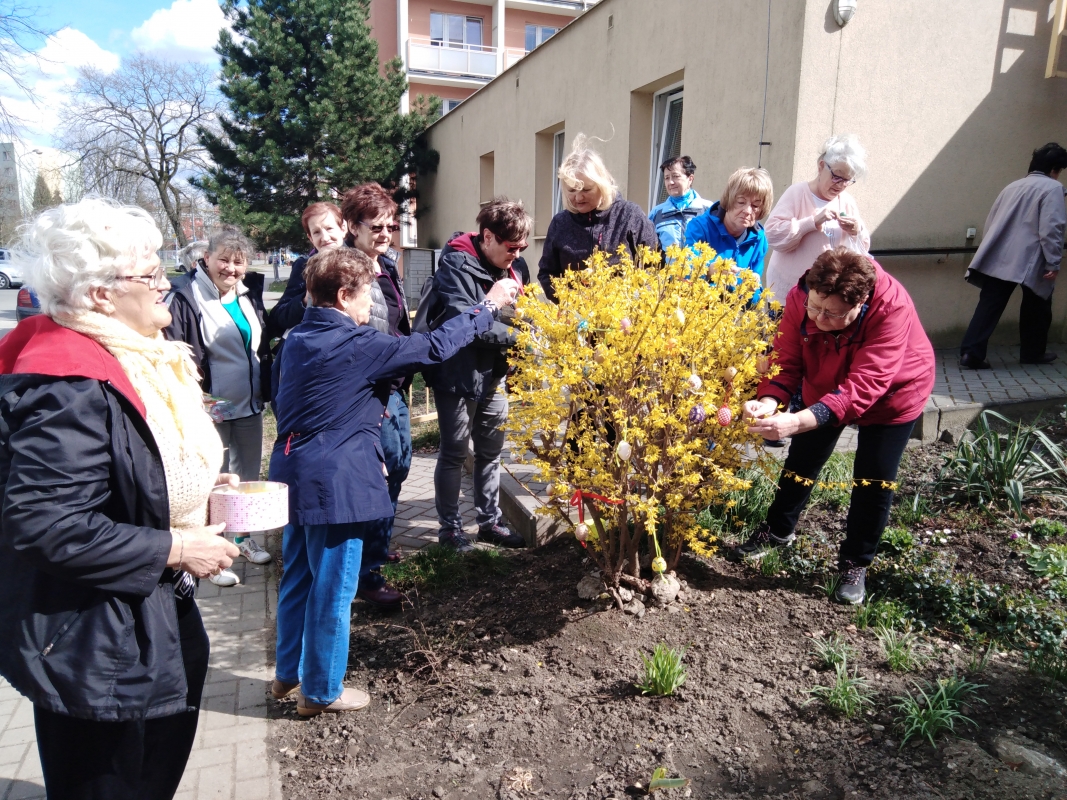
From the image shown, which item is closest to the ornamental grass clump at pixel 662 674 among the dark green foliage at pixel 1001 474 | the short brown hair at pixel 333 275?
the short brown hair at pixel 333 275

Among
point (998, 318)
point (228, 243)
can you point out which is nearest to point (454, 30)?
point (998, 318)

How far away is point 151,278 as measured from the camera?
1746mm

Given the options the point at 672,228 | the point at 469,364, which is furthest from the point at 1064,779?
the point at 672,228

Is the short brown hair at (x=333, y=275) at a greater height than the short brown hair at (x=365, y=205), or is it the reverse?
the short brown hair at (x=365, y=205)

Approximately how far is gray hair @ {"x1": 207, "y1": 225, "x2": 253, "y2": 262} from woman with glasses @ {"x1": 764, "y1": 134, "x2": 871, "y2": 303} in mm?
2867

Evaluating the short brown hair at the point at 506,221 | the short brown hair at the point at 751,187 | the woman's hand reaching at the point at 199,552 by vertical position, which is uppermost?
the short brown hair at the point at 751,187

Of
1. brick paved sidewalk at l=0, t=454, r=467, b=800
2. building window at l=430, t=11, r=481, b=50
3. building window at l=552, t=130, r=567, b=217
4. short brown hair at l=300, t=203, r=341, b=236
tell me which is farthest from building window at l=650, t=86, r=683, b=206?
building window at l=430, t=11, r=481, b=50

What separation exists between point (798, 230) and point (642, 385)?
195 cm

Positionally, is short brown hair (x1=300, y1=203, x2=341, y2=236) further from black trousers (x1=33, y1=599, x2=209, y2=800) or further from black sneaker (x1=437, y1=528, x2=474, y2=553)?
black trousers (x1=33, y1=599, x2=209, y2=800)

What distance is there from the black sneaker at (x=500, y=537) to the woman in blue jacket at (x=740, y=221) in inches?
76.0

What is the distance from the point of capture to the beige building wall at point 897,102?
6.13m

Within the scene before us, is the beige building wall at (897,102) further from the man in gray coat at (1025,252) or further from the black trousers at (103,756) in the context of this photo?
the black trousers at (103,756)

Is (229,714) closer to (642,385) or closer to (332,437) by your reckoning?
(332,437)

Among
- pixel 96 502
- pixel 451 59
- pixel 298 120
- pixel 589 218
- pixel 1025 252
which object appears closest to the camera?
pixel 96 502
